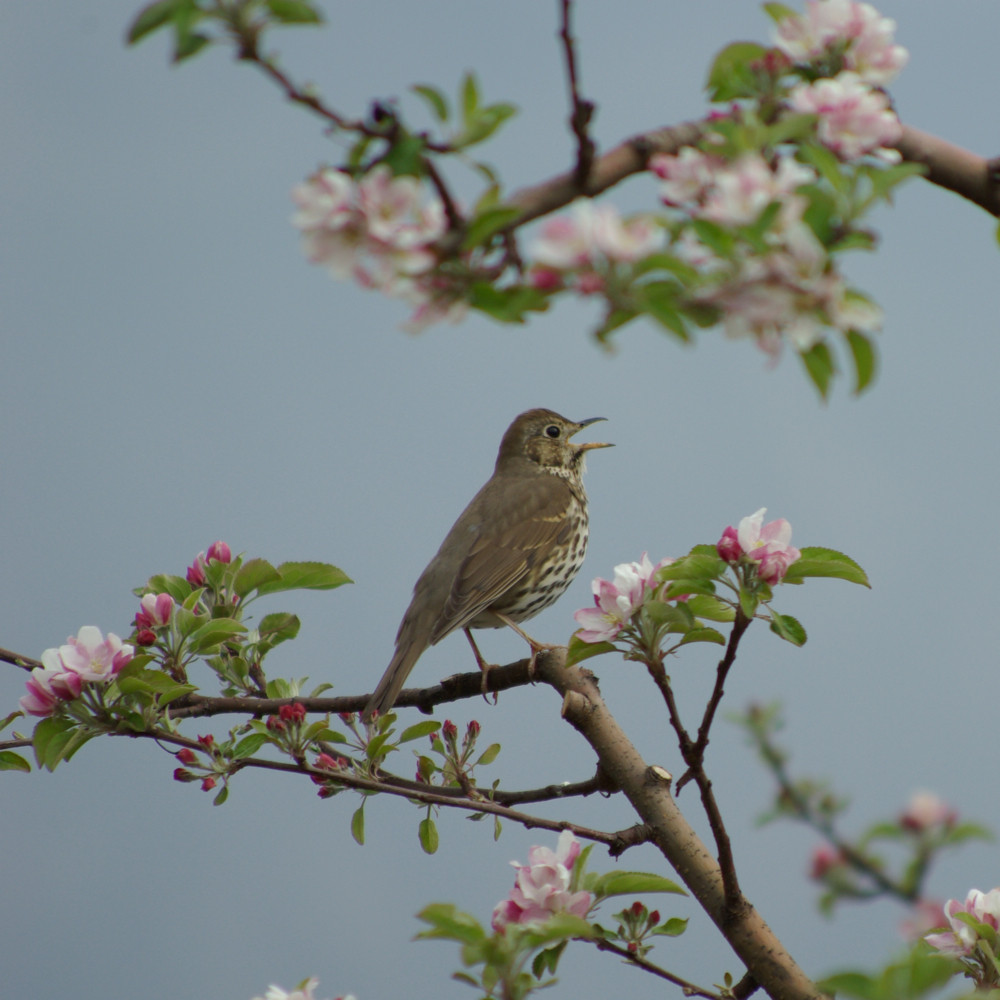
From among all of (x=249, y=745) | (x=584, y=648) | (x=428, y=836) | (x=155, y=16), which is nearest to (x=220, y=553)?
(x=249, y=745)

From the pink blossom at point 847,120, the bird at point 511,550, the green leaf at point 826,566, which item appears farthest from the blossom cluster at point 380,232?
the bird at point 511,550

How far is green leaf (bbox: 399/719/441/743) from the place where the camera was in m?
3.63

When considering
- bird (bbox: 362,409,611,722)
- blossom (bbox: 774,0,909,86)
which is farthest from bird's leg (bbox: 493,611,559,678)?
blossom (bbox: 774,0,909,86)

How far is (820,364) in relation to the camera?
1.94 metres

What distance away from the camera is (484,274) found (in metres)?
1.94

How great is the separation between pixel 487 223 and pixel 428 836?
8.11ft

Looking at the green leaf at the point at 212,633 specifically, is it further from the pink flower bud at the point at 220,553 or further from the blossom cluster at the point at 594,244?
the blossom cluster at the point at 594,244

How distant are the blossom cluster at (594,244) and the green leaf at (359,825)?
7.72ft

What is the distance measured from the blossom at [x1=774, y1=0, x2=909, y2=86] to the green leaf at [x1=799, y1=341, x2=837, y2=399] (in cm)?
94

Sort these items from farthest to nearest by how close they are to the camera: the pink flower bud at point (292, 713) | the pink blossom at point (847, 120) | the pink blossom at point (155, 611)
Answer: the pink blossom at point (155, 611) → the pink flower bud at point (292, 713) → the pink blossom at point (847, 120)

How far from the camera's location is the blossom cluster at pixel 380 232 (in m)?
1.88

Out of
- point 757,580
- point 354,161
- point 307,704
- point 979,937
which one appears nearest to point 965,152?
point 757,580

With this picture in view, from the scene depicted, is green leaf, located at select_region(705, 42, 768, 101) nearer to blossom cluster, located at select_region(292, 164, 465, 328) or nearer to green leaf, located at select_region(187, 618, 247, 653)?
blossom cluster, located at select_region(292, 164, 465, 328)

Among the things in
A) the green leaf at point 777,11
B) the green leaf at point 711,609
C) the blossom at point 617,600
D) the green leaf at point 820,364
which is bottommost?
the green leaf at point 820,364
